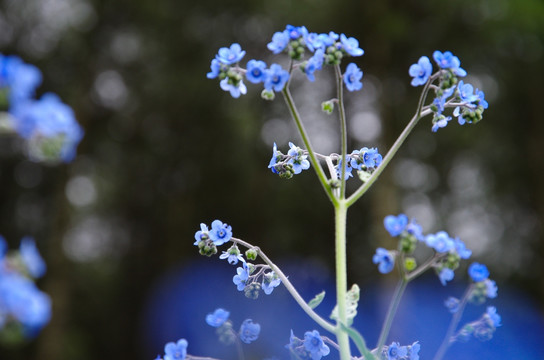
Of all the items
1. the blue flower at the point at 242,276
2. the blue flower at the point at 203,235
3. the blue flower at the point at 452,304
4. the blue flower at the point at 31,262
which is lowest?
the blue flower at the point at 31,262

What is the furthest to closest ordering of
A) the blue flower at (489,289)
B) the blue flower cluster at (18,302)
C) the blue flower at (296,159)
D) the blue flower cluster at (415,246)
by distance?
the blue flower at (296,159), the blue flower at (489,289), the blue flower cluster at (415,246), the blue flower cluster at (18,302)

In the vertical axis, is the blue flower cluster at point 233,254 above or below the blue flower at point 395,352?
below


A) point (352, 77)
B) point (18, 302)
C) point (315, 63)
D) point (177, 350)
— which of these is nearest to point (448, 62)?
point (352, 77)

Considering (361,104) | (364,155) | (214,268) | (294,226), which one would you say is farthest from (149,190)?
(364,155)

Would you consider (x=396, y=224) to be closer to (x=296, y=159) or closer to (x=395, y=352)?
(x=395, y=352)

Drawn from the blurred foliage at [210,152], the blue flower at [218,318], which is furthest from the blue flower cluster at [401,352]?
the blurred foliage at [210,152]

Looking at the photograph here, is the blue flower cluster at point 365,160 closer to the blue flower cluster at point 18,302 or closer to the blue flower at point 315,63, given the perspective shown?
the blue flower at point 315,63
